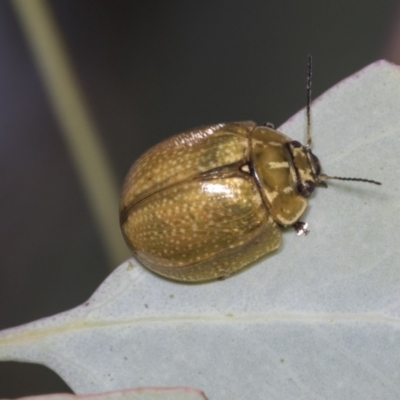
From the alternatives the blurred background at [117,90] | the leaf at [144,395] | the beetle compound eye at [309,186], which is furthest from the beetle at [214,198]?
the blurred background at [117,90]

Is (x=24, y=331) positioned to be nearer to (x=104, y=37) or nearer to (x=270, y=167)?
(x=270, y=167)

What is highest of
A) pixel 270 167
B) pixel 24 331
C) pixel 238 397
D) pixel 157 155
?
pixel 157 155

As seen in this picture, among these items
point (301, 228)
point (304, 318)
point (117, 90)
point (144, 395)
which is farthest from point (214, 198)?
point (117, 90)

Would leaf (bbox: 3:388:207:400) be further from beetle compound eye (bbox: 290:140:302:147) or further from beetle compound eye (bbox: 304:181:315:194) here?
beetle compound eye (bbox: 290:140:302:147)

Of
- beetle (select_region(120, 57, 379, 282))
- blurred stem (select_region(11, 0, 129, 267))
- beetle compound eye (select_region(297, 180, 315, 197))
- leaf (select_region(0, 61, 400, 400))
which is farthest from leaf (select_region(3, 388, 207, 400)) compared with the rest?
blurred stem (select_region(11, 0, 129, 267))

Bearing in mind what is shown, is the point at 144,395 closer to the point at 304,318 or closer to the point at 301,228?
the point at 304,318

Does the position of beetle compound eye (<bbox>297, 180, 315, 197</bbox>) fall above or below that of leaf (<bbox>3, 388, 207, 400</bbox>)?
above

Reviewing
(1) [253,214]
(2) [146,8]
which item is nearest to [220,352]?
(1) [253,214]
